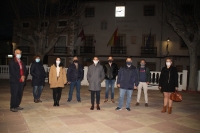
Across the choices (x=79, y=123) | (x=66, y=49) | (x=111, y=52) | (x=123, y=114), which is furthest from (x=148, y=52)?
(x=79, y=123)

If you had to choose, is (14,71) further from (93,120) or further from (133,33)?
(133,33)

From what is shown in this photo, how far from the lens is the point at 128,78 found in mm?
6180

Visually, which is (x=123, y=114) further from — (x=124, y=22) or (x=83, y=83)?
(x=124, y=22)

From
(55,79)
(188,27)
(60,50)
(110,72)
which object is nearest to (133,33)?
(188,27)

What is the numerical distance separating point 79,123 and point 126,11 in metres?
20.0

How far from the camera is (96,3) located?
22859 mm

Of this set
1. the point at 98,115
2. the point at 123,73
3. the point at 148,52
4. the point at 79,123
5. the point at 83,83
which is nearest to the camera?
the point at 79,123

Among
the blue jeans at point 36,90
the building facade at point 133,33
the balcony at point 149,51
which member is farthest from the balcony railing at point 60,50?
the blue jeans at point 36,90

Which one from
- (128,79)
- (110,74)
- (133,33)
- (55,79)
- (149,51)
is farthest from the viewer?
(133,33)

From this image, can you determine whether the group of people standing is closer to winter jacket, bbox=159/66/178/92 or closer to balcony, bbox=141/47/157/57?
winter jacket, bbox=159/66/178/92

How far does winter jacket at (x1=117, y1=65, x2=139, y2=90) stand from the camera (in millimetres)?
6180

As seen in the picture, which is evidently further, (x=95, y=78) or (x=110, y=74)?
(x=110, y=74)

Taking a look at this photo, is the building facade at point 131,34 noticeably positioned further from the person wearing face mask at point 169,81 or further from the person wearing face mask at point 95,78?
the person wearing face mask at point 95,78

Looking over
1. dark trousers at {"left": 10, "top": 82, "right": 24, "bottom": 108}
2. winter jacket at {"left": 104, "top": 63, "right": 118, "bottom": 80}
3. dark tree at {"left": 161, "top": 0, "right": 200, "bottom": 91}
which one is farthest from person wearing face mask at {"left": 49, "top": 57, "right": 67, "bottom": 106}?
dark tree at {"left": 161, "top": 0, "right": 200, "bottom": 91}
